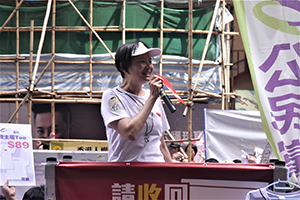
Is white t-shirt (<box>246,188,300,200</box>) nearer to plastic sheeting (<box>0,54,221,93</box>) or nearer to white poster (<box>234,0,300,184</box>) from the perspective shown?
white poster (<box>234,0,300,184</box>)

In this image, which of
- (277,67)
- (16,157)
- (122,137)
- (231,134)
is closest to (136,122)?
(122,137)

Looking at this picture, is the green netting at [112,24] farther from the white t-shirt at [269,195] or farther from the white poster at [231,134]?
the white t-shirt at [269,195]

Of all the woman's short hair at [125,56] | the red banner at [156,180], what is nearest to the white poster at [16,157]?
the red banner at [156,180]

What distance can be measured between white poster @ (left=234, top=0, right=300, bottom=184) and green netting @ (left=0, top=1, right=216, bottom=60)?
805 centimetres

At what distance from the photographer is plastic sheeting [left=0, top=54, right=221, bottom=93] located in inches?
425

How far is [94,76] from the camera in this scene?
35.7 ft

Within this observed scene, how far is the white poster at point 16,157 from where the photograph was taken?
17.4ft

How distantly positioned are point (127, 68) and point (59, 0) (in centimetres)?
866

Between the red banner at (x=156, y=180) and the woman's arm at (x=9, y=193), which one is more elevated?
the red banner at (x=156, y=180)

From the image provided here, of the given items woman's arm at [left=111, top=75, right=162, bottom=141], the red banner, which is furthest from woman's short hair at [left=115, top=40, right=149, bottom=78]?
the red banner

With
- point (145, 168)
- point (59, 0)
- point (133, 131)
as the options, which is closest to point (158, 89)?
point (133, 131)

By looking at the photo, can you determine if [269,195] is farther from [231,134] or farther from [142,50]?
[231,134]

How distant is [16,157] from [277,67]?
375cm

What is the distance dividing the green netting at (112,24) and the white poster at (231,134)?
2605 mm
